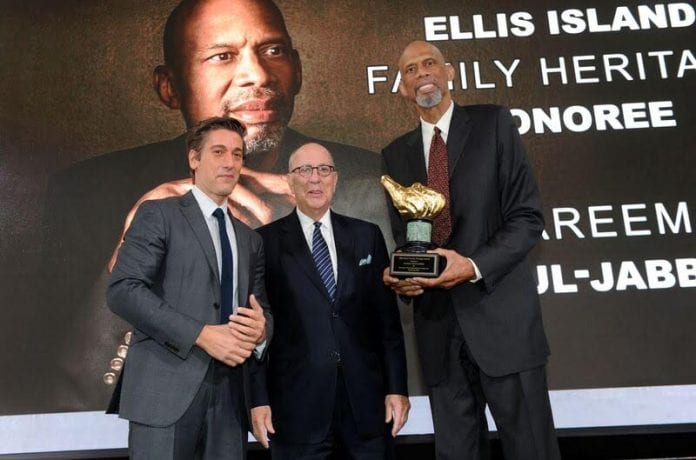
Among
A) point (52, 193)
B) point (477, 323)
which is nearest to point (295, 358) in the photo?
point (477, 323)

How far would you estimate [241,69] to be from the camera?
328cm

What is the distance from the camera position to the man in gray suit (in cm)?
174

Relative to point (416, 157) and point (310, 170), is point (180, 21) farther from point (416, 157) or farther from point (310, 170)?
point (416, 157)

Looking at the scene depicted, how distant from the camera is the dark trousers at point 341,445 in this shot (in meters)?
2.03

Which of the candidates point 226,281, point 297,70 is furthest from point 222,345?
point 297,70

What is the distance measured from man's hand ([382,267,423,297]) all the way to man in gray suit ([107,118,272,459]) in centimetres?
41

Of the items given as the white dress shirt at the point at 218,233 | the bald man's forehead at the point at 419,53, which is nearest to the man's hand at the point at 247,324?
the white dress shirt at the point at 218,233

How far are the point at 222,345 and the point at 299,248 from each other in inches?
22.4

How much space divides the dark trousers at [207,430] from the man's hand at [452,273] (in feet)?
2.15

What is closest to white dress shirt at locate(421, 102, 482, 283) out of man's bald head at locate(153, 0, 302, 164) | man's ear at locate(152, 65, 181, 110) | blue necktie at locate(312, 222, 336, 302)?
blue necktie at locate(312, 222, 336, 302)

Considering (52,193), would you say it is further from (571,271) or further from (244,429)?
(571,271)

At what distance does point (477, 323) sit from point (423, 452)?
127cm

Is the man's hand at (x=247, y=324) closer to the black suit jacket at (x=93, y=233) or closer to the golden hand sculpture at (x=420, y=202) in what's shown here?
the golden hand sculpture at (x=420, y=202)

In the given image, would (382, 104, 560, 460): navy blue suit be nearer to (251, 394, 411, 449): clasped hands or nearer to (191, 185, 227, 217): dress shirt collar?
(251, 394, 411, 449): clasped hands
